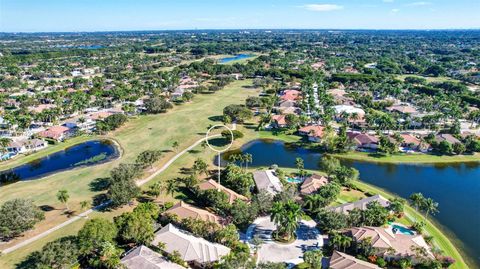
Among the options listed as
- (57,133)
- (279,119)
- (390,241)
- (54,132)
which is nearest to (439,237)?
(390,241)

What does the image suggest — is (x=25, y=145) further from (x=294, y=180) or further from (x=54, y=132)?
(x=294, y=180)

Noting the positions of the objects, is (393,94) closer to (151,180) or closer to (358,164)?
(358,164)


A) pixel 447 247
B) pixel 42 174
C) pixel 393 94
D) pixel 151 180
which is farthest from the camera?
pixel 393 94

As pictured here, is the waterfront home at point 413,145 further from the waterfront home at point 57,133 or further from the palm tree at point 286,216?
the waterfront home at point 57,133

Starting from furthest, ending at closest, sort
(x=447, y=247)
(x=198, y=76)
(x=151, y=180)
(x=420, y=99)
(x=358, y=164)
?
(x=198, y=76), (x=420, y=99), (x=358, y=164), (x=151, y=180), (x=447, y=247)

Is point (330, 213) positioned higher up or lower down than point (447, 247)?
higher up

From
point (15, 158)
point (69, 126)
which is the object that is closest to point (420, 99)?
point (69, 126)

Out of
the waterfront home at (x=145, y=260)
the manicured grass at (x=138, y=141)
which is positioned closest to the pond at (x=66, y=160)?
the manicured grass at (x=138, y=141)

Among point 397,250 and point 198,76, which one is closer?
point 397,250
